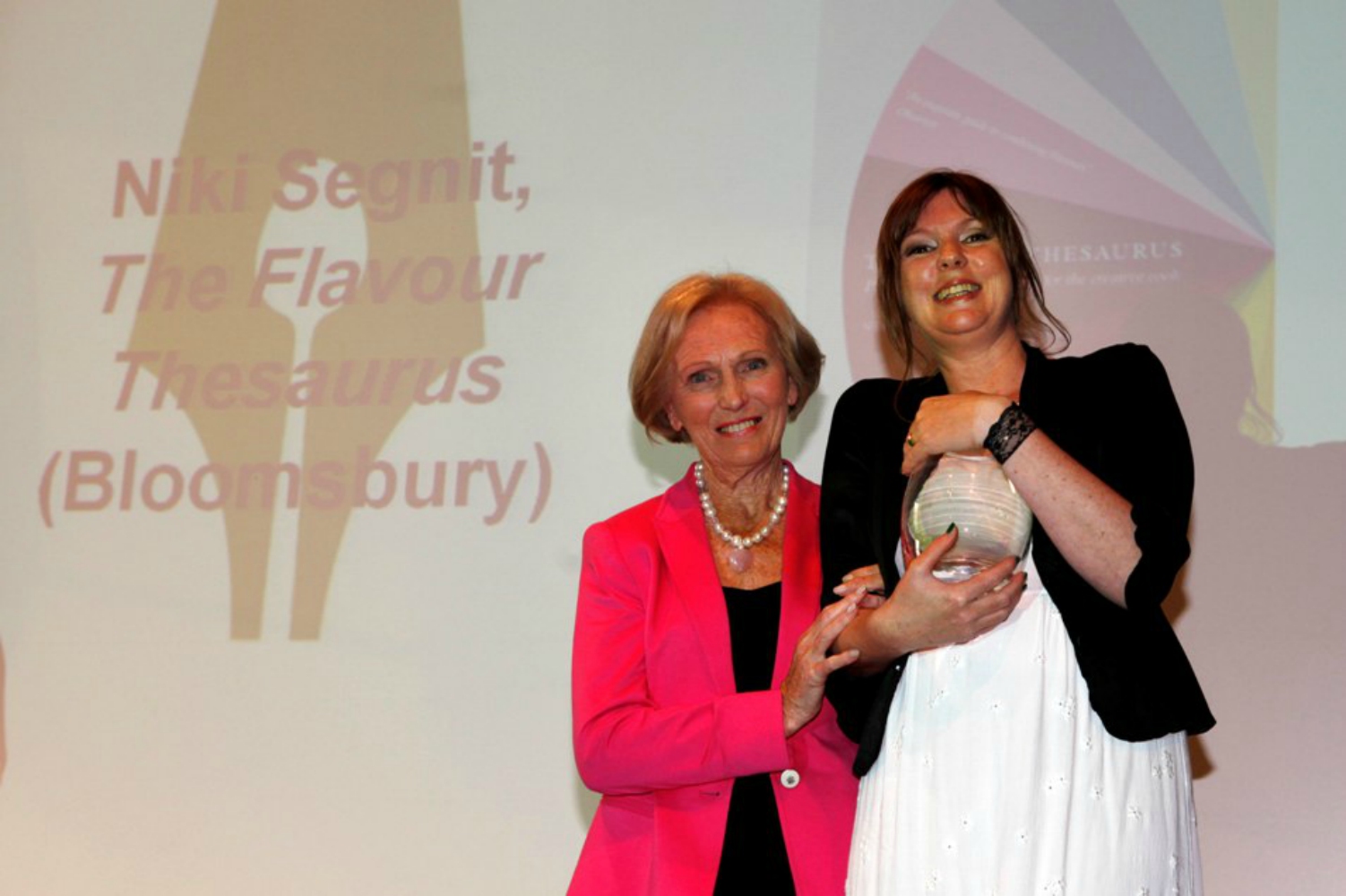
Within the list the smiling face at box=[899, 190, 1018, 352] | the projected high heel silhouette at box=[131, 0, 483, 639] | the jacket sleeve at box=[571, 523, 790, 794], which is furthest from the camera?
the projected high heel silhouette at box=[131, 0, 483, 639]

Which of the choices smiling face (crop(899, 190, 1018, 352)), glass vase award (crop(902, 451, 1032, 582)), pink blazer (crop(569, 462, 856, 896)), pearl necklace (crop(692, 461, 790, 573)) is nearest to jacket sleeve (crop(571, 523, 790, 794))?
pink blazer (crop(569, 462, 856, 896))

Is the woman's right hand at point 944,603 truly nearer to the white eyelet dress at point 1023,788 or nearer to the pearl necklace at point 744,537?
the white eyelet dress at point 1023,788

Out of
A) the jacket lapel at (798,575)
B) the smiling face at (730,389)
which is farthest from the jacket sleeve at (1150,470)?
the smiling face at (730,389)

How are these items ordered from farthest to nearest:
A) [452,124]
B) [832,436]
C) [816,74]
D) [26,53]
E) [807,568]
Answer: [26,53] < [452,124] < [816,74] < [807,568] < [832,436]

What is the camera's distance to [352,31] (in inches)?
161

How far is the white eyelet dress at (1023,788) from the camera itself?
74.0 inches

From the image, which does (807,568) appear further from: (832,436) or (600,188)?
(600,188)

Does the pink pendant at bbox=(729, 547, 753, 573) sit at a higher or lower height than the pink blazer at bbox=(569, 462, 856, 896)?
higher

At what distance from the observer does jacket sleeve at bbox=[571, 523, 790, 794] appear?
2336 mm

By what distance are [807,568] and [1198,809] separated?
1256 mm

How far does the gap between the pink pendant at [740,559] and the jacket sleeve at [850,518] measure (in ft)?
1.20

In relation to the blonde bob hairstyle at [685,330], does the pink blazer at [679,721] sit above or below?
below

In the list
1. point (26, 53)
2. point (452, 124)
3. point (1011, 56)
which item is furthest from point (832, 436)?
point (26, 53)

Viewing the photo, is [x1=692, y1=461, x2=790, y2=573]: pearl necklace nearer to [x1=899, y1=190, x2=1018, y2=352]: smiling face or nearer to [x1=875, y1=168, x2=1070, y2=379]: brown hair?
[x1=875, y1=168, x2=1070, y2=379]: brown hair
